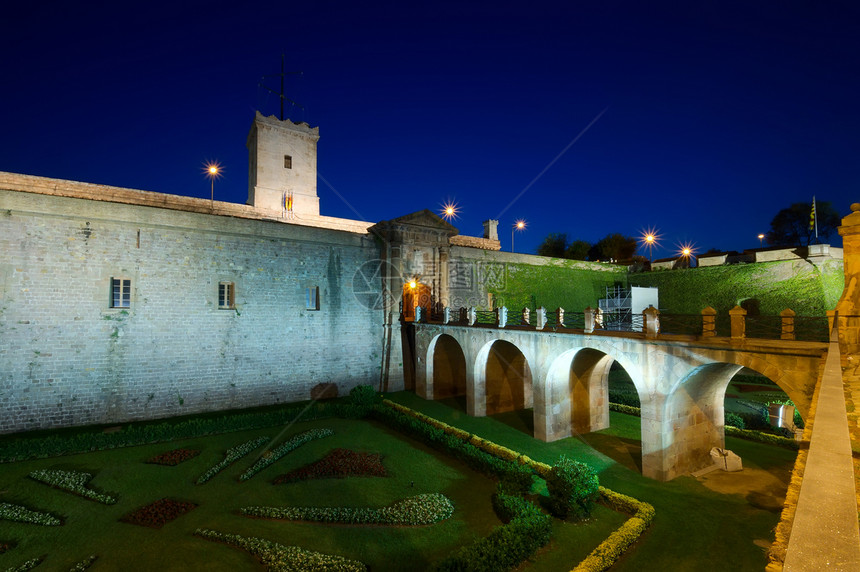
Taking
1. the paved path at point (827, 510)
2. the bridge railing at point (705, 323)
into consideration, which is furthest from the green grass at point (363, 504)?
the paved path at point (827, 510)

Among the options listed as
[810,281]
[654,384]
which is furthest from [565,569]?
[810,281]

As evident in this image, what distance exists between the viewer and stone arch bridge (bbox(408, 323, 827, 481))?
401 inches

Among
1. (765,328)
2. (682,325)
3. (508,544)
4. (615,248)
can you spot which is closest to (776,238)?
(615,248)

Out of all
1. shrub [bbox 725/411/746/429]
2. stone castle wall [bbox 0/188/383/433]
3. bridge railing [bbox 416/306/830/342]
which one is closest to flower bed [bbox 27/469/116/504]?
stone castle wall [bbox 0/188/383/433]

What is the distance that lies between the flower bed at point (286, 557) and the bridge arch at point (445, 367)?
1340cm

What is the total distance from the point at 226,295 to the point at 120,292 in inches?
156

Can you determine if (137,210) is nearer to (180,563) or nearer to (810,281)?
(180,563)

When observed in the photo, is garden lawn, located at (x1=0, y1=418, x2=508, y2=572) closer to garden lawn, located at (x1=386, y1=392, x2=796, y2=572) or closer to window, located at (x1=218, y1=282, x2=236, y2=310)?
garden lawn, located at (x1=386, y1=392, x2=796, y2=572)

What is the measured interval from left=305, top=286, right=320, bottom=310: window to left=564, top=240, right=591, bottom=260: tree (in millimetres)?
39090

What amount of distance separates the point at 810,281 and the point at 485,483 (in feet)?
82.9

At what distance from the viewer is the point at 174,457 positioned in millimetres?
14211

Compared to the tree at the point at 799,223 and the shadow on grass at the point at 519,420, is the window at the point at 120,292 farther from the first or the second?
the tree at the point at 799,223

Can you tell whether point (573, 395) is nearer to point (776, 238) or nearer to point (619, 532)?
point (619, 532)

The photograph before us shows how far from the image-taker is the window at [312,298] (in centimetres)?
2223
